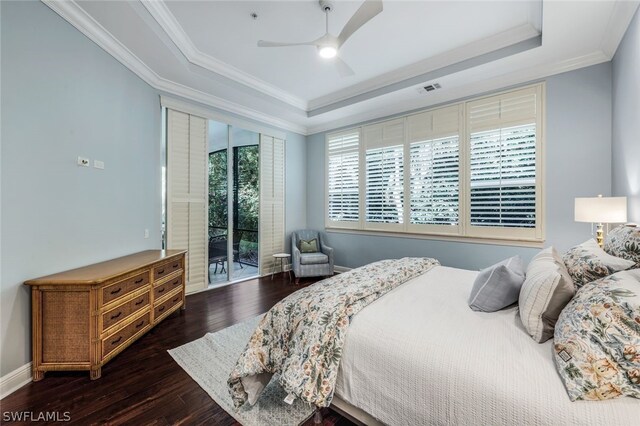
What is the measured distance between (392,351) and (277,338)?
2.52 ft

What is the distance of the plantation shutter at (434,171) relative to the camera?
13.3ft

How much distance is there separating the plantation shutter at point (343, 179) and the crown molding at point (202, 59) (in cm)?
97

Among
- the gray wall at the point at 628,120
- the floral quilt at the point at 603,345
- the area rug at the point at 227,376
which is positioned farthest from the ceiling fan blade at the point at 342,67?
the area rug at the point at 227,376

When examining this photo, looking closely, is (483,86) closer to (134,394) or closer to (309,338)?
(309,338)

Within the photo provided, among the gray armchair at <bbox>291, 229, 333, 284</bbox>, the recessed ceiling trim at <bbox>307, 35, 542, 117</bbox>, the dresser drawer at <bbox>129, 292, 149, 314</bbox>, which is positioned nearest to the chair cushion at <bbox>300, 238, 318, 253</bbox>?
the gray armchair at <bbox>291, 229, 333, 284</bbox>

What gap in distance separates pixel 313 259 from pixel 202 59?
11.3ft

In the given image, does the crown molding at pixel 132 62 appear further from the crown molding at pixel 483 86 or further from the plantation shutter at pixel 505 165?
the plantation shutter at pixel 505 165

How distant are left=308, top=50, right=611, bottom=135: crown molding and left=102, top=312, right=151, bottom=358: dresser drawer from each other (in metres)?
4.40

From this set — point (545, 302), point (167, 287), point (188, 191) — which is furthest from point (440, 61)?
point (167, 287)

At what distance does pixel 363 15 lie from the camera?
230 cm

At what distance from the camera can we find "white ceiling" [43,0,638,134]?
2586mm

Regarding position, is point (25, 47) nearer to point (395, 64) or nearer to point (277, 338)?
point (277, 338)

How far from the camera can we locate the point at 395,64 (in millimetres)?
3742

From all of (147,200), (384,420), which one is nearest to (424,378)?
(384,420)
